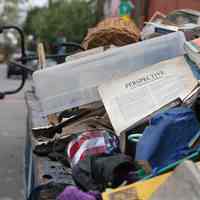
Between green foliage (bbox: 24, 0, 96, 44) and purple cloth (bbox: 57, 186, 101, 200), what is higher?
purple cloth (bbox: 57, 186, 101, 200)

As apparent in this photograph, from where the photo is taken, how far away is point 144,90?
10.5 ft

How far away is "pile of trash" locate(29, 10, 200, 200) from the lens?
2586 millimetres

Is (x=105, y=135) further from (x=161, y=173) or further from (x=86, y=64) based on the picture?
(x=161, y=173)

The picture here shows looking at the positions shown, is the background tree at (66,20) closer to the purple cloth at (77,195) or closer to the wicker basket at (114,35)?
the wicker basket at (114,35)

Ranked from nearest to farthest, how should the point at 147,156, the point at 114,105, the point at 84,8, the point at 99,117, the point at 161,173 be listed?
the point at 161,173 < the point at 147,156 < the point at 114,105 < the point at 99,117 < the point at 84,8

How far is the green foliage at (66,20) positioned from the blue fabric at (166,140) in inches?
1525

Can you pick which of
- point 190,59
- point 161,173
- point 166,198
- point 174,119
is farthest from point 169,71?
point 166,198

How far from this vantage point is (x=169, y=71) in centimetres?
329

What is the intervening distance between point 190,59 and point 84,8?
131ft

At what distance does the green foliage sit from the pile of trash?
1490 inches

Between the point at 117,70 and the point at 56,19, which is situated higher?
the point at 117,70

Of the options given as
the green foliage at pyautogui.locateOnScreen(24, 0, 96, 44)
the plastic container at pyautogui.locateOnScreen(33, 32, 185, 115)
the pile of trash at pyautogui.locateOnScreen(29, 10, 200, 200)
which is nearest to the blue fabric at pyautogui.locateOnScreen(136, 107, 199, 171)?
the pile of trash at pyautogui.locateOnScreen(29, 10, 200, 200)

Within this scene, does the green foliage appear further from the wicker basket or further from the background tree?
the wicker basket

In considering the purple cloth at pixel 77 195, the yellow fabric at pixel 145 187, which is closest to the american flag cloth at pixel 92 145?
the purple cloth at pixel 77 195
